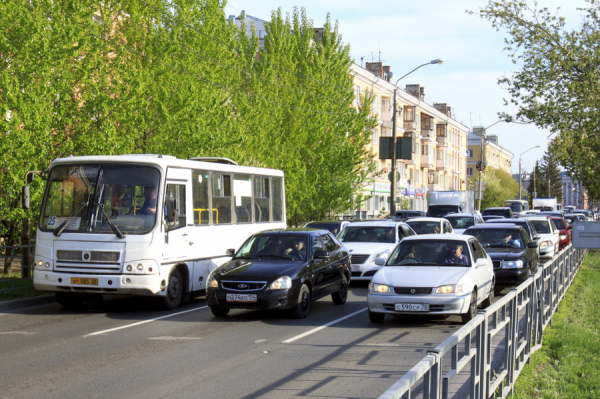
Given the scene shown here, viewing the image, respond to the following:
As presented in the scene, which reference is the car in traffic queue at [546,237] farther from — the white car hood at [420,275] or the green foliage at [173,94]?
the white car hood at [420,275]

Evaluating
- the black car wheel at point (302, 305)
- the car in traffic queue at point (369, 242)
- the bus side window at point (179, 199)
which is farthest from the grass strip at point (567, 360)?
the bus side window at point (179, 199)

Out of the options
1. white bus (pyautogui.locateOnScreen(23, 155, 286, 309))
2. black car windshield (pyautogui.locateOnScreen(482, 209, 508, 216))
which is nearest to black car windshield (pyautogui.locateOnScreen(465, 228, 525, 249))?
white bus (pyautogui.locateOnScreen(23, 155, 286, 309))

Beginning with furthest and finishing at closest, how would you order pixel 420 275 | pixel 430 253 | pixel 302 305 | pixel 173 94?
1. pixel 173 94
2. pixel 430 253
3. pixel 302 305
4. pixel 420 275

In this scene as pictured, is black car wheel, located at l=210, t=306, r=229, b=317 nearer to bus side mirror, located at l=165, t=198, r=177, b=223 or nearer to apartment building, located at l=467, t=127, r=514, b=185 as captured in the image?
bus side mirror, located at l=165, t=198, r=177, b=223

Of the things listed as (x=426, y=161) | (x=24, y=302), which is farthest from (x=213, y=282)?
(x=426, y=161)

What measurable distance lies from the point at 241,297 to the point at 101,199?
3.80m

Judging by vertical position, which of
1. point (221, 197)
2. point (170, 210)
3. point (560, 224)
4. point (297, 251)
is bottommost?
point (560, 224)

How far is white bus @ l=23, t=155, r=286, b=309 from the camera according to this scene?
45.9 ft

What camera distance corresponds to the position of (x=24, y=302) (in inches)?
593

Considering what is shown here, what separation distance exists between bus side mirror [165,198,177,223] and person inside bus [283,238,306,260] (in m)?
2.45

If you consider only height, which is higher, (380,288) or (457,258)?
(457,258)

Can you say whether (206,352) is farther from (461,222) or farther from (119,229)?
(461,222)

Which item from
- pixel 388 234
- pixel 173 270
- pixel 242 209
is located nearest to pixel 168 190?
pixel 173 270

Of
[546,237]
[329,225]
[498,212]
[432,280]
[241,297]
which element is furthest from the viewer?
[498,212]
